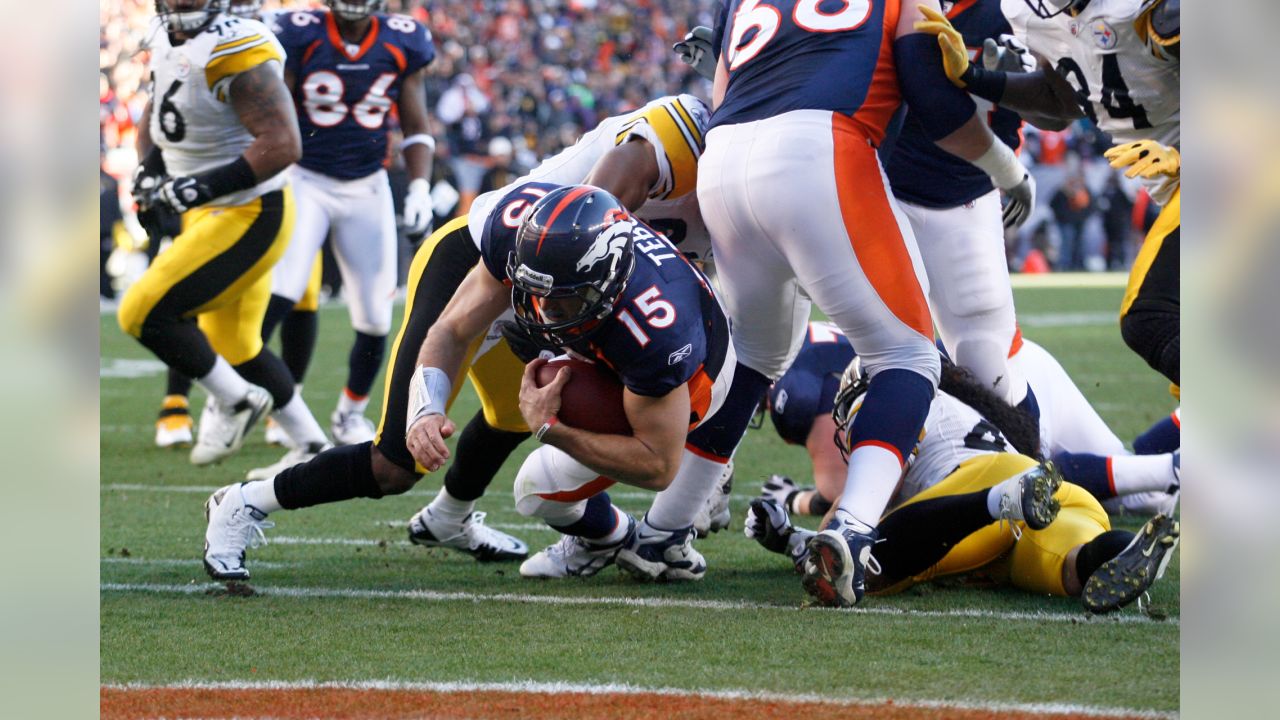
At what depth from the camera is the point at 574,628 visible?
10.1 feet

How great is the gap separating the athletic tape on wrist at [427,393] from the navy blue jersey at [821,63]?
905mm

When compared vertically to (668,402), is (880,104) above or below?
above

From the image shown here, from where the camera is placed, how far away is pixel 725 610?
10.7 feet

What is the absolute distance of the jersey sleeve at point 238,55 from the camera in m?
5.14

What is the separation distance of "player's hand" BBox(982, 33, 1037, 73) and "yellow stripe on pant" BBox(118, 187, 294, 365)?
288cm

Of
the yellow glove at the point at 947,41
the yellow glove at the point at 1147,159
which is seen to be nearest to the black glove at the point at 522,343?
the yellow glove at the point at 947,41

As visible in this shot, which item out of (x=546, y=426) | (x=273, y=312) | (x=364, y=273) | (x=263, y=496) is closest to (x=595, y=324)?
(x=546, y=426)

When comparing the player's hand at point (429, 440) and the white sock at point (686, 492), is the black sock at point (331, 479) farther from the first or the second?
the white sock at point (686, 492)

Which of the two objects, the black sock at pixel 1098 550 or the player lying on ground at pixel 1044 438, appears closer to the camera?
the black sock at pixel 1098 550

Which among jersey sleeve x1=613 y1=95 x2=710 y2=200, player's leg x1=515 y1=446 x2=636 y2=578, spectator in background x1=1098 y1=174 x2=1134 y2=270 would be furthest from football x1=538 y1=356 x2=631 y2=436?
spectator in background x1=1098 y1=174 x2=1134 y2=270
